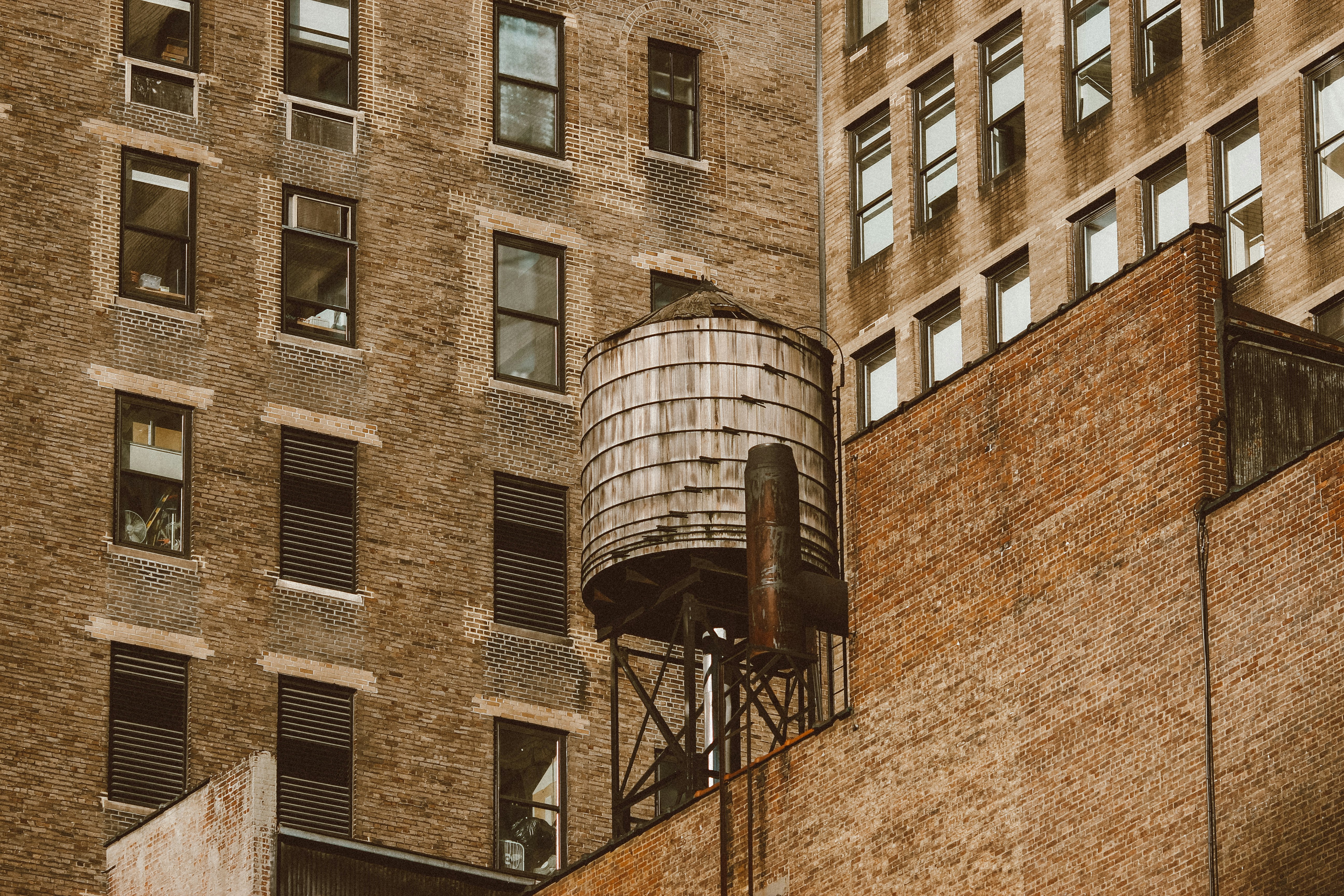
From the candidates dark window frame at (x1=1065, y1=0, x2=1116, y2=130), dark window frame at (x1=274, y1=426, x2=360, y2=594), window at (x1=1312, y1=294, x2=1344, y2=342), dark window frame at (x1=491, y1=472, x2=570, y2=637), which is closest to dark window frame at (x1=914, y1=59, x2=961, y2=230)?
dark window frame at (x1=1065, y1=0, x2=1116, y2=130)

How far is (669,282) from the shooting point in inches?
1987

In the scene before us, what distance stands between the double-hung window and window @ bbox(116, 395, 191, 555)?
15.3 feet

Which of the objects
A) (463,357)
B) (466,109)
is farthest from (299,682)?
(466,109)

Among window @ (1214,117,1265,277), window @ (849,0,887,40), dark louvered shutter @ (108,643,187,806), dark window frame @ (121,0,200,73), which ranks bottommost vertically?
dark louvered shutter @ (108,643,187,806)

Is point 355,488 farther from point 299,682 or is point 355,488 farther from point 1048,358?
point 1048,358

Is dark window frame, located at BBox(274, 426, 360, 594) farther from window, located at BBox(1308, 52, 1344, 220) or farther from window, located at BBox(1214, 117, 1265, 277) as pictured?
window, located at BBox(1308, 52, 1344, 220)

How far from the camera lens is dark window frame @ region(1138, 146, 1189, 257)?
4550 cm

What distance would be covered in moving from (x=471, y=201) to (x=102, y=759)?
35.7ft

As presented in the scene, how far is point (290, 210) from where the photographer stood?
47562mm

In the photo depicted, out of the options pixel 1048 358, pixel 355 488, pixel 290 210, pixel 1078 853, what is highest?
pixel 290 210

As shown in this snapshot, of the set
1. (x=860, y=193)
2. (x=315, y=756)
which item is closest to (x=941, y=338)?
(x=860, y=193)

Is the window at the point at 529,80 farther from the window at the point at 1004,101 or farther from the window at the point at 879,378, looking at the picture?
the window at the point at 1004,101

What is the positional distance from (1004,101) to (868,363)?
4685mm

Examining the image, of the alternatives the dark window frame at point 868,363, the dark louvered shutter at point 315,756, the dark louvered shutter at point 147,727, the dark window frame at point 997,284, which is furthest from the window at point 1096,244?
the dark louvered shutter at point 147,727
